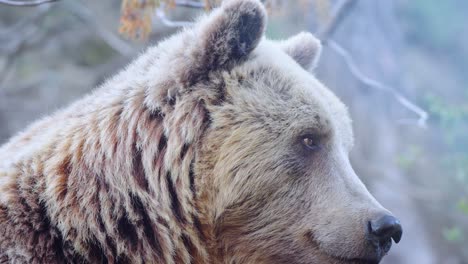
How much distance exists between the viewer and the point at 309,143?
2.90 m

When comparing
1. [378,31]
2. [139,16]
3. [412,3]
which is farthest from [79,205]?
[412,3]

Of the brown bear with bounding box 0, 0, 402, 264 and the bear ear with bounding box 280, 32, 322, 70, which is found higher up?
the bear ear with bounding box 280, 32, 322, 70

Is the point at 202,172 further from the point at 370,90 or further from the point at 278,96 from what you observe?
the point at 370,90

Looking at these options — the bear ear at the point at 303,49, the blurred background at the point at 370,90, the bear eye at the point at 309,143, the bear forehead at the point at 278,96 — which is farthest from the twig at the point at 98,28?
the bear eye at the point at 309,143

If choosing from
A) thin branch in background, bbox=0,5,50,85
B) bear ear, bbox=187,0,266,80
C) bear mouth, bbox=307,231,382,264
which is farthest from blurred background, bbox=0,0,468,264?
bear mouth, bbox=307,231,382,264

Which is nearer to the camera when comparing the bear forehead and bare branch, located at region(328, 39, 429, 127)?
the bear forehead

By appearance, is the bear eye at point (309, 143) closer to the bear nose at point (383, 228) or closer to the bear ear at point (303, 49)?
the bear nose at point (383, 228)

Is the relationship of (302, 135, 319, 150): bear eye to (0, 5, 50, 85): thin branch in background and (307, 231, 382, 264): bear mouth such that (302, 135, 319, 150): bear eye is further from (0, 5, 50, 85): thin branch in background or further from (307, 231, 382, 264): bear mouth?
(0, 5, 50, 85): thin branch in background

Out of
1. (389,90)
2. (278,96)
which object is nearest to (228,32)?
(278,96)

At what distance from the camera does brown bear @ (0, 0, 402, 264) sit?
2.61 meters

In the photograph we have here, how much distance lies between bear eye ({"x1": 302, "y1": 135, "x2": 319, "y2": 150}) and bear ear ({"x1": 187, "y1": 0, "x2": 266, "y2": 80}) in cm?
52

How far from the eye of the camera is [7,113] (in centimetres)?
924

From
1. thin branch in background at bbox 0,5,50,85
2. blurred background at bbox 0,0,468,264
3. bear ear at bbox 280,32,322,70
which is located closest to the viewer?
bear ear at bbox 280,32,322,70

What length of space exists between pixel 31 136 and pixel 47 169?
42cm
